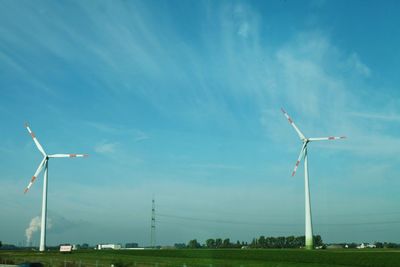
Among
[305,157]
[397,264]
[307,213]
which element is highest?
[305,157]

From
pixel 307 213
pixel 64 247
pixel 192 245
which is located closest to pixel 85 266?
pixel 307 213

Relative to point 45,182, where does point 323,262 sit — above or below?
below

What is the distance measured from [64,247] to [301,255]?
61392mm

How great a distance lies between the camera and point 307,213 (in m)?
90.7

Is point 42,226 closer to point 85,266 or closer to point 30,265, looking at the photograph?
point 85,266

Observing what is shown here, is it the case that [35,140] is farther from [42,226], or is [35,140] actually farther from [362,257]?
[362,257]

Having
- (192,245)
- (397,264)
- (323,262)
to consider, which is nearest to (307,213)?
(323,262)

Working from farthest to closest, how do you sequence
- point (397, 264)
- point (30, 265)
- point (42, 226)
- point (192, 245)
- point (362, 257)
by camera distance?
point (192, 245) < point (42, 226) < point (362, 257) < point (397, 264) < point (30, 265)

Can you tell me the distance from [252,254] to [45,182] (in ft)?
133

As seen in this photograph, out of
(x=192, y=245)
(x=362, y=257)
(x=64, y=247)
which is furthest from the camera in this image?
(x=192, y=245)

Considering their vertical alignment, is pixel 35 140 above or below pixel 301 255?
above

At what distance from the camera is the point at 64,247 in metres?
121

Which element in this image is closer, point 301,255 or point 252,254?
point 301,255

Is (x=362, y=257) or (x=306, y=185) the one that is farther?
(x=306, y=185)
